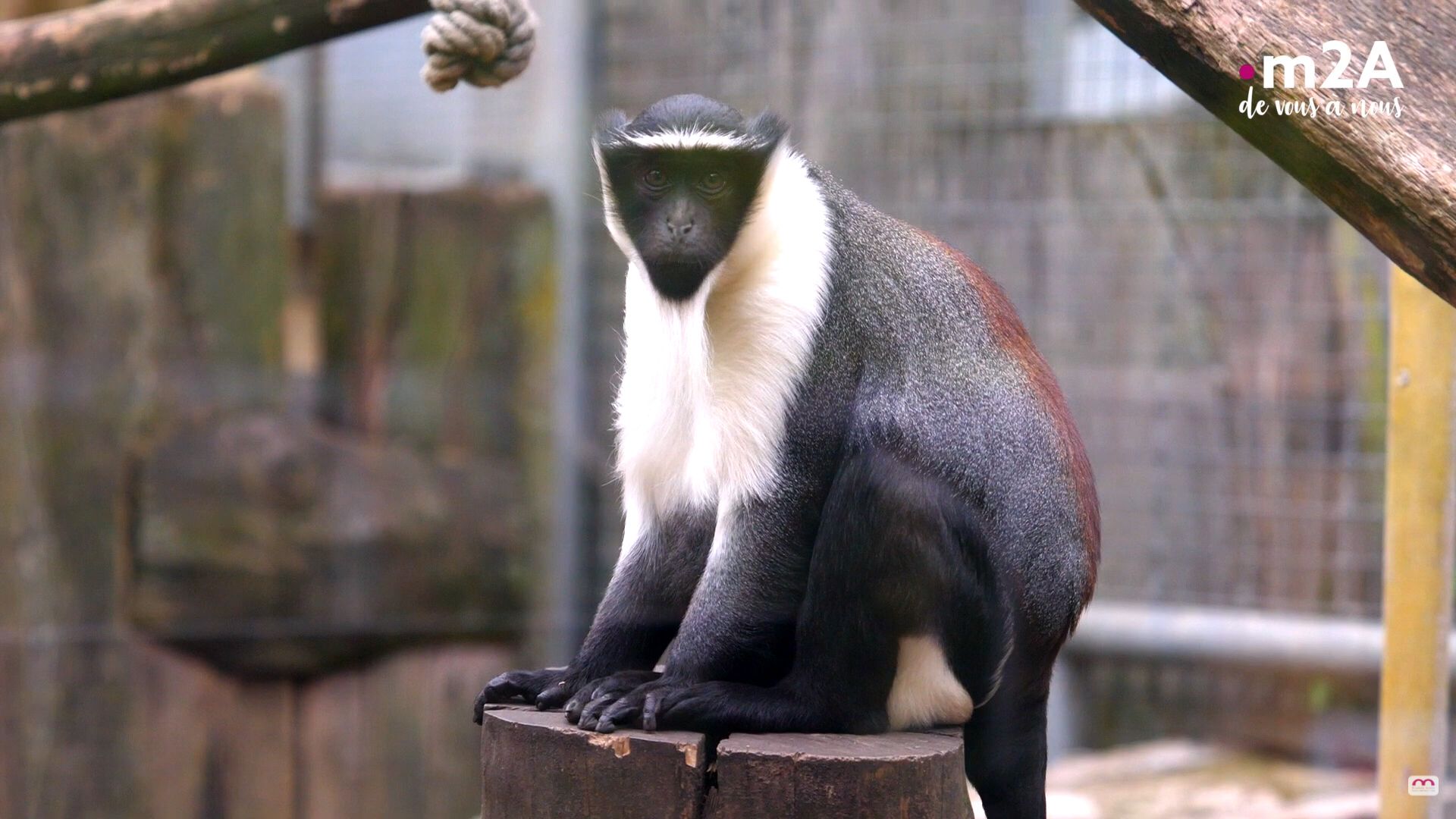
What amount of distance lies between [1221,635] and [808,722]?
3548 mm

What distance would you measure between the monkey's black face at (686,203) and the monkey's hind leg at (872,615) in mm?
604

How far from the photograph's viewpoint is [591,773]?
9.96ft

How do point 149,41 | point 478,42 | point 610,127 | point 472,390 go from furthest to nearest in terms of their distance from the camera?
point 472,390 → point 149,41 → point 478,42 → point 610,127

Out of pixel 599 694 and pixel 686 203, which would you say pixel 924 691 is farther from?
pixel 686 203

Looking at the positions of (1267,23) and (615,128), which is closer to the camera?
(1267,23)

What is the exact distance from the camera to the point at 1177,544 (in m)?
6.71

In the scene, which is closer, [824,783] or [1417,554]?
[824,783]

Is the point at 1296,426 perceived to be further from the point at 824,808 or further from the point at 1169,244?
the point at 824,808

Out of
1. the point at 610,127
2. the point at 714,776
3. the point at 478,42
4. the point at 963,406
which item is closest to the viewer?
the point at 714,776

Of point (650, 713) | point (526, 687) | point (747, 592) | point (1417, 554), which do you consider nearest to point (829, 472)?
point (747, 592)

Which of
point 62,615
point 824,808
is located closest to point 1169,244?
point 824,808

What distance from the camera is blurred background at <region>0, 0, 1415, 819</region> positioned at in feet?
20.5

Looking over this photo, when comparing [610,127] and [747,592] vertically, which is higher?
[610,127]

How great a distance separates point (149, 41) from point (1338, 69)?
10.5 ft
